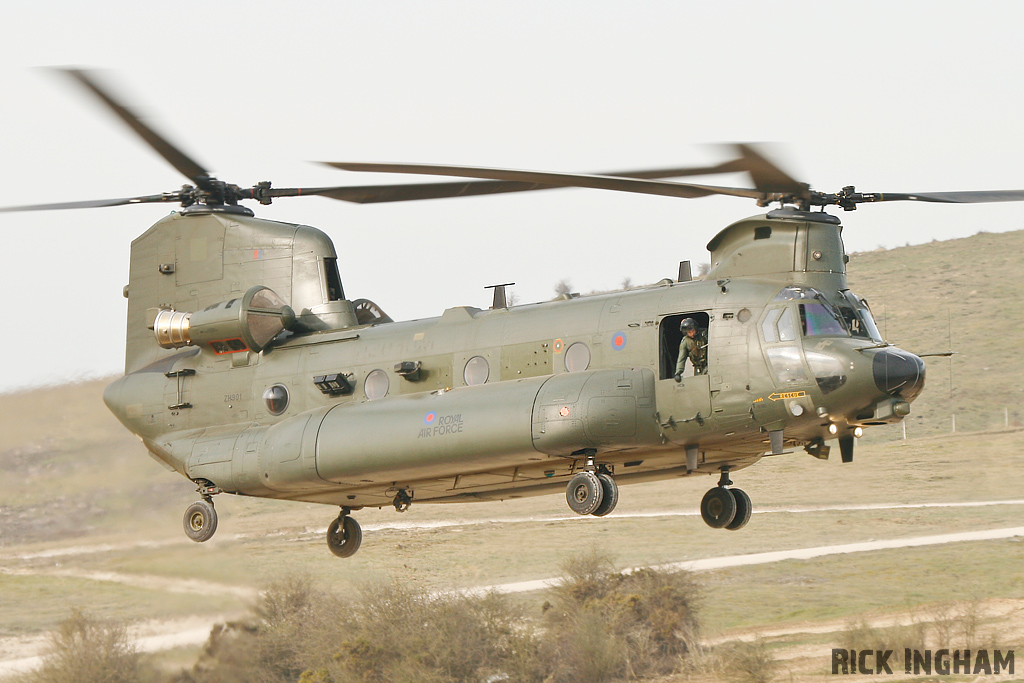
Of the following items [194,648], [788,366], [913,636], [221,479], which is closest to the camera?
[788,366]

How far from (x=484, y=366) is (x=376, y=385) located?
1879 millimetres

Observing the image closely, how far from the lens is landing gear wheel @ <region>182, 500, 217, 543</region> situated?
18.1 meters

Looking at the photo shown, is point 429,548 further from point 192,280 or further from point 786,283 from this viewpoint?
point 786,283

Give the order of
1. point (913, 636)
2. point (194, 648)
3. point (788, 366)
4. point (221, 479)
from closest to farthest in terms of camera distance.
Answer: point (788, 366) < point (221, 479) < point (194, 648) < point (913, 636)

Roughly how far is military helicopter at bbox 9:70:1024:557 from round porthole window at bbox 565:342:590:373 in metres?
0.05

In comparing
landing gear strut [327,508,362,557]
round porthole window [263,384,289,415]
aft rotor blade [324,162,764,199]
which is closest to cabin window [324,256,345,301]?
round porthole window [263,384,289,415]

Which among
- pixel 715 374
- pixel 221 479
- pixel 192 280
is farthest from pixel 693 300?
pixel 192 280

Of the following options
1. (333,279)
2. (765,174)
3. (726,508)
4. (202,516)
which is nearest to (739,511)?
(726,508)

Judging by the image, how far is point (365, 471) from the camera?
1642 cm

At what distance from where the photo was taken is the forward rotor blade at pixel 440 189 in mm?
15719

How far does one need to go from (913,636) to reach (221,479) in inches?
671

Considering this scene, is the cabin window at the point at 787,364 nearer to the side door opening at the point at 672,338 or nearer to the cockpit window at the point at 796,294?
the cockpit window at the point at 796,294

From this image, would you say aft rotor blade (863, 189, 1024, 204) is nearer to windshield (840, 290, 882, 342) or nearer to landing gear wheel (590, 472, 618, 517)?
windshield (840, 290, 882, 342)

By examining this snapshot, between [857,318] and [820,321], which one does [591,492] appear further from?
[857,318]
